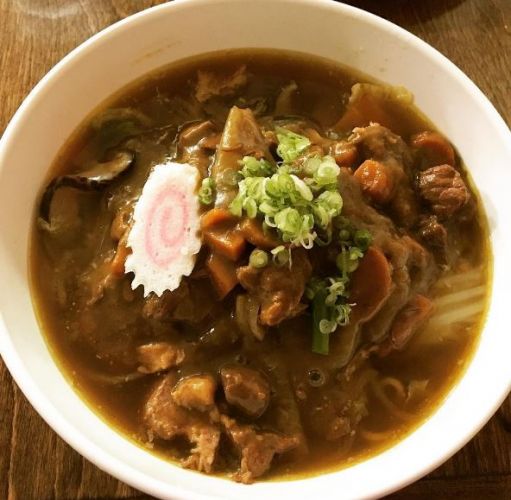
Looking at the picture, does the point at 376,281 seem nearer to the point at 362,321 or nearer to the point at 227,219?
the point at 362,321

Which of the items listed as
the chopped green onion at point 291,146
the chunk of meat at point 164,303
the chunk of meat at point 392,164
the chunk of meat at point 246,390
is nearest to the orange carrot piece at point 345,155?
the chunk of meat at point 392,164

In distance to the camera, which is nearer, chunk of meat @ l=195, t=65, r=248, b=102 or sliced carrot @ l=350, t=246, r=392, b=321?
sliced carrot @ l=350, t=246, r=392, b=321

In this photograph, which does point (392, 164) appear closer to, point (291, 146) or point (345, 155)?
point (345, 155)

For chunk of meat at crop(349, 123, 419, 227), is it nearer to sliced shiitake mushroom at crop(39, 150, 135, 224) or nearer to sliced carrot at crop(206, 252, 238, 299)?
sliced carrot at crop(206, 252, 238, 299)

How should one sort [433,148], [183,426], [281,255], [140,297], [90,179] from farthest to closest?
[433,148]
[90,179]
[140,297]
[183,426]
[281,255]

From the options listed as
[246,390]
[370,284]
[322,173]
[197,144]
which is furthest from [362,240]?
[197,144]

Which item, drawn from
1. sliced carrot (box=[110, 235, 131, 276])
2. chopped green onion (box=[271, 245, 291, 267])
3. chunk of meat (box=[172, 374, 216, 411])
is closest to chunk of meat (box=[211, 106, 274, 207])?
chopped green onion (box=[271, 245, 291, 267])
